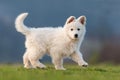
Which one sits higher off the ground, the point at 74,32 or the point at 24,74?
the point at 74,32

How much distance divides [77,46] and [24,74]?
2.34m

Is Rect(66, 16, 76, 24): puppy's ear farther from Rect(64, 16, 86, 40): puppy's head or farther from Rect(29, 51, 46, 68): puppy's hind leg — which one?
Rect(29, 51, 46, 68): puppy's hind leg

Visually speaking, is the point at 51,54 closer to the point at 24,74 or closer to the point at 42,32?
the point at 42,32

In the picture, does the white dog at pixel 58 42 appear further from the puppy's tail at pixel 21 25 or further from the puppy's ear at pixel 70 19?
the puppy's tail at pixel 21 25

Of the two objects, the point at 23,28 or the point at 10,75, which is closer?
the point at 10,75

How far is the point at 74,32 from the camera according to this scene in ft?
43.1

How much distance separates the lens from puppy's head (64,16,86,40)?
43.2 ft

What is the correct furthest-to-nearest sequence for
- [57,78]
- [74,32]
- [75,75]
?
[74,32]
[75,75]
[57,78]

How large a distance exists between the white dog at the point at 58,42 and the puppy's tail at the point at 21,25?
8.9 inches

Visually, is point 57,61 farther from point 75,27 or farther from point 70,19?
point 70,19

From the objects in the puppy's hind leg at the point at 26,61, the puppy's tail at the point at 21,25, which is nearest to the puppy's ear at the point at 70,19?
the puppy's tail at the point at 21,25

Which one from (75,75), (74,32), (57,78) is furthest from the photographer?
(74,32)

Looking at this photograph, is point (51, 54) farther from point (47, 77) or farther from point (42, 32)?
point (47, 77)

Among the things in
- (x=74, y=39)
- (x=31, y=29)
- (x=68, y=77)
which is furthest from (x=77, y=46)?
(x=68, y=77)
